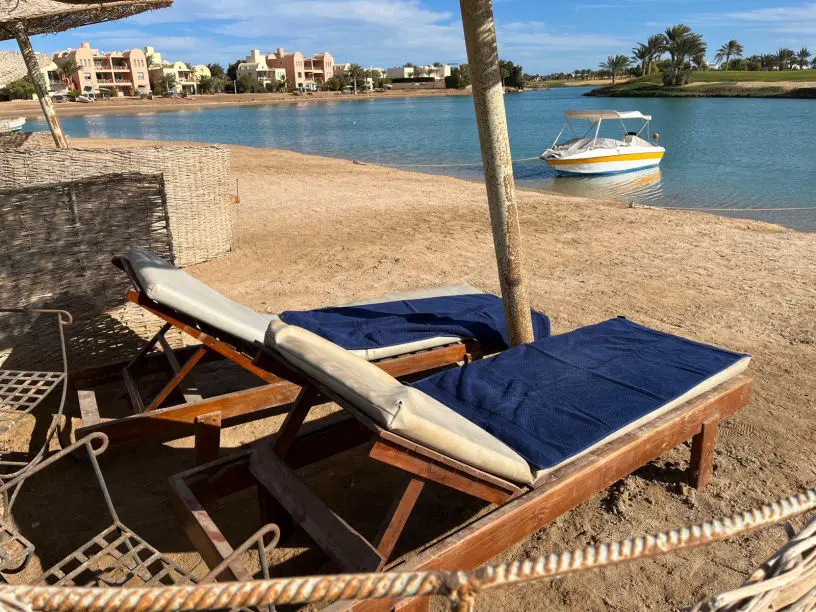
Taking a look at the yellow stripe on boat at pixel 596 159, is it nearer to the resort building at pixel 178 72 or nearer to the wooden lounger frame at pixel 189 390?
the wooden lounger frame at pixel 189 390

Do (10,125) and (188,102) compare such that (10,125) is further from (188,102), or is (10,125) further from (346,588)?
(188,102)

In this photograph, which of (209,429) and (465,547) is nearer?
(465,547)

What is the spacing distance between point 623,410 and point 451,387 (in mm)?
812

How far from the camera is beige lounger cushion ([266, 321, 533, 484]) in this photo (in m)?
2.03

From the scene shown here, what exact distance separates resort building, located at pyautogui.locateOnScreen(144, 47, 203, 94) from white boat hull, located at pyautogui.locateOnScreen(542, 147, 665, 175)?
94.2 m

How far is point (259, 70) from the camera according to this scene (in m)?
116

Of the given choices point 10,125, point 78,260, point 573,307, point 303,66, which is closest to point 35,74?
point 78,260

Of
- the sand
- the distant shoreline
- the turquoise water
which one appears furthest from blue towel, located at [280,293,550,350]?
the distant shoreline

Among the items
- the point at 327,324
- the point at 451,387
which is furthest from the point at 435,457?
the point at 327,324

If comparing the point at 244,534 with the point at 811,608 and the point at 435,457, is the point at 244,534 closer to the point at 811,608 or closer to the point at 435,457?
the point at 435,457

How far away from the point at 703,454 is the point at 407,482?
166 cm

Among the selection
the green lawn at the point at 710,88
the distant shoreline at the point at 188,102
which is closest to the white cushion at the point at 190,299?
the distant shoreline at the point at 188,102

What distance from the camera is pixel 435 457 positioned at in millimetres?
2096

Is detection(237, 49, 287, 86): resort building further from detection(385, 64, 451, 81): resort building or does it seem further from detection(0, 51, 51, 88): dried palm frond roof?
detection(0, 51, 51, 88): dried palm frond roof
